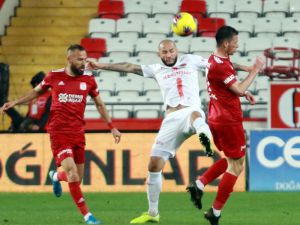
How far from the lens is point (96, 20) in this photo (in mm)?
26203

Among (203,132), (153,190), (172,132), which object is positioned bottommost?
(153,190)

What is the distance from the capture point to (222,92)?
12.9 meters

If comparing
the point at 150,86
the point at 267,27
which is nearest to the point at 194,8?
the point at 267,27

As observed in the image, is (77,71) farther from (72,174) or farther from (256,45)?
(256,45)

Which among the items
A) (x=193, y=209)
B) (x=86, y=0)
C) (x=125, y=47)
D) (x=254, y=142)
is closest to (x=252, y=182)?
(x=254, y=142)

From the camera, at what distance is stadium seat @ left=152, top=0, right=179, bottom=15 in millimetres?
26188

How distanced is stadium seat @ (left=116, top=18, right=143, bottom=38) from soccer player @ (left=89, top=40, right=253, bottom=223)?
11808 mm

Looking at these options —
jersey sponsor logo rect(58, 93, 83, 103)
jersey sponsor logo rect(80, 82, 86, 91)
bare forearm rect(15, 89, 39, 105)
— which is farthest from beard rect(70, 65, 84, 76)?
bare forearm rect(15, 89, 39, 105)

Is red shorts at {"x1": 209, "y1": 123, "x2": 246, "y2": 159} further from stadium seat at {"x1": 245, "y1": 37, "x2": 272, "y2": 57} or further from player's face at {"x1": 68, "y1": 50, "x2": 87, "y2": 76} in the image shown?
stadium seat at {"x1": 245, "y1": 37, "x2": 272, "y2": 57}

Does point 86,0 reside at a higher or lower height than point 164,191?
higher

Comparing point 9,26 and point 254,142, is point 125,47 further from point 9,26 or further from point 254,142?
point 254,142

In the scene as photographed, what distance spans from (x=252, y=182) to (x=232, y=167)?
290 inches

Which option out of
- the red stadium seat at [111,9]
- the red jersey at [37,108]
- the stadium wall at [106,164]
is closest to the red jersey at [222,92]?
the stadium wall at [106,164]

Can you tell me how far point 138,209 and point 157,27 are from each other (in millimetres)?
10043
